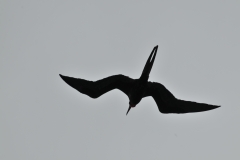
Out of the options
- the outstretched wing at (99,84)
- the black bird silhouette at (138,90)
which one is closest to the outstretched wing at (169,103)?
the black bird silhouette at (138,90)

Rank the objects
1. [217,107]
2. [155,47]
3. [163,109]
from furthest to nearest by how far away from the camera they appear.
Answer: [163,109]
[217,107]
[155,47]

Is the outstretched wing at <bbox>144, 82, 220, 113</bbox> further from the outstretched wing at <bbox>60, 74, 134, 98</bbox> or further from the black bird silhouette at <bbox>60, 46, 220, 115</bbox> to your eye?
the outstretched wing at <bbox>60, 74, 134, 98</bbox>

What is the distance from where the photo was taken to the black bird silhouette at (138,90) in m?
15.0

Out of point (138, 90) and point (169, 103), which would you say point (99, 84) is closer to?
point (138, 90)

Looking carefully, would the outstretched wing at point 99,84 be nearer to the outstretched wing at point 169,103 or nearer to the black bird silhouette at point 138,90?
the black bird silhouette at point 138,90

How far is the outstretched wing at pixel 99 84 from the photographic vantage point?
15.1 metres

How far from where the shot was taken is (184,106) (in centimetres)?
1557

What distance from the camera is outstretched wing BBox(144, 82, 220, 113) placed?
15.1 meters

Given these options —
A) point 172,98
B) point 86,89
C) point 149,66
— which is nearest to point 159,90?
point 172,98

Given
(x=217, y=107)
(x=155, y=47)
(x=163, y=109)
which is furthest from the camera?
(x=163, y=109)

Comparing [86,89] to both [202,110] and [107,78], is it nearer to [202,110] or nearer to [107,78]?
[107,78]

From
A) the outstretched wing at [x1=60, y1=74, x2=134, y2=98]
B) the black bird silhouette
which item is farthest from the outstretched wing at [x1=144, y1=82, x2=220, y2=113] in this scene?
the outstretched wing at [x1=60, y1=74, x2=134, y2=98]

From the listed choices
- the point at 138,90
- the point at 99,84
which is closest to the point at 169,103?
the point at 138,90

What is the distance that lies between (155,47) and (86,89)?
382 centimetres
